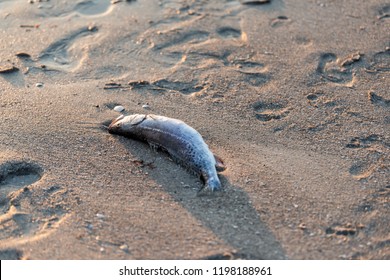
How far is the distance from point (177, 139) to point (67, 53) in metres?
2.12

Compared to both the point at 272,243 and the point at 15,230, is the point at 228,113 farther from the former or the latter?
the point at 15,230

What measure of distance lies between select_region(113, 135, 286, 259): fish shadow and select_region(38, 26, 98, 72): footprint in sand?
1.62 meters

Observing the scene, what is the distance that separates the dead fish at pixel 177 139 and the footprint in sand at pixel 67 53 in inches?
49.1

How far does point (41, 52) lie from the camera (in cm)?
605

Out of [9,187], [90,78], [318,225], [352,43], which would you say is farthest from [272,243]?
[352,43]

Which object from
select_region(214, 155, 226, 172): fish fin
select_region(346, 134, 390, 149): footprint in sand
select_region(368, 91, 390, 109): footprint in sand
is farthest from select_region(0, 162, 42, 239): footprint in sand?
select_region(368, 91, 390, 109): footprint in sand

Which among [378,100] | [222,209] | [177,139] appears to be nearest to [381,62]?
[378,100]

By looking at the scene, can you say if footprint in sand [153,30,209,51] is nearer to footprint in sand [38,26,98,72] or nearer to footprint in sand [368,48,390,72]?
footprint in sand [38,26,98,72]

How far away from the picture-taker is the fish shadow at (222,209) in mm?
3805

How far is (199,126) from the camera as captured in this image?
5.00 meters

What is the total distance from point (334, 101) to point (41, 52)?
288 cm

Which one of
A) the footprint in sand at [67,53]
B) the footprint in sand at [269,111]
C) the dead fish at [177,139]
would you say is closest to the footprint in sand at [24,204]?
the dead fish at [177,139]

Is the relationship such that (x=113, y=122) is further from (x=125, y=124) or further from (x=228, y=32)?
(x=228, y=32)

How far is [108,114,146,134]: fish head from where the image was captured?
188 inches
